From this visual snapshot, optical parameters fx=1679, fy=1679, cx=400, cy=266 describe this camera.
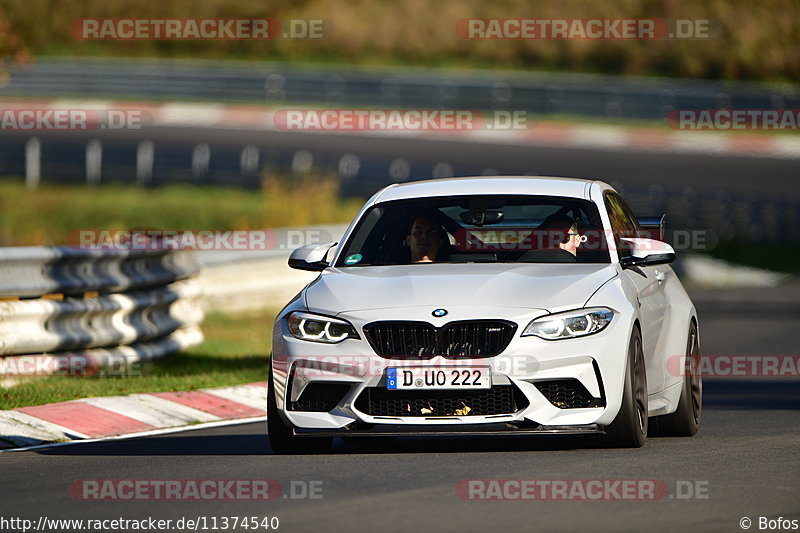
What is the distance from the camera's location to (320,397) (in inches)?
366

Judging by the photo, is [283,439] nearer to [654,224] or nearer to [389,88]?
[654,224]

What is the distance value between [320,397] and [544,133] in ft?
103

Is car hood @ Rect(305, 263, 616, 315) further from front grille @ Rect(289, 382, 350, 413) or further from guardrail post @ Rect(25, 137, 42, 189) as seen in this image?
guardrail post @ Rect(25, 137, 42, 189)

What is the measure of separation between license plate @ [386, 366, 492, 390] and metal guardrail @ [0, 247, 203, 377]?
170 inches

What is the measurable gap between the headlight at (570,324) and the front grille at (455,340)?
0.45 feet

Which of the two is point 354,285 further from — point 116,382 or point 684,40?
point 684,40

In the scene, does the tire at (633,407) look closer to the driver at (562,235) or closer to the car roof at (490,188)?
the driver at (562,235)

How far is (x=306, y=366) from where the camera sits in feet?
30.5

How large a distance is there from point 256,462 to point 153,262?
6.08m

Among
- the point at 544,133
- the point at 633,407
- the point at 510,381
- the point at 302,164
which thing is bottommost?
the point at 633,407

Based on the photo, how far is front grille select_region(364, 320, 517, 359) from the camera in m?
9.05

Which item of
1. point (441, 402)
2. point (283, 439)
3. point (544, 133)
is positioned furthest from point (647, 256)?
point (544, 133)

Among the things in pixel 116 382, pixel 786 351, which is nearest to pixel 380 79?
pixel 786 351

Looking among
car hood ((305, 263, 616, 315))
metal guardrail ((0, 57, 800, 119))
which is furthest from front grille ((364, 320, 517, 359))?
metal guardrail ((0, 57, 800, 119))
